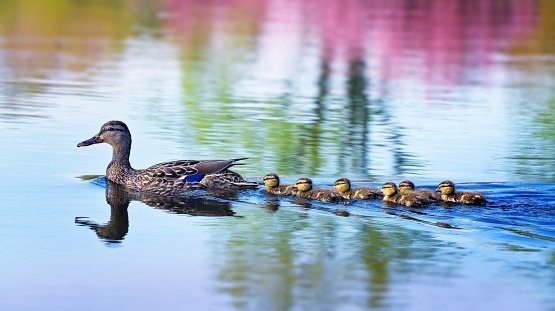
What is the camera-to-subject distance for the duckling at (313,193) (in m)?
10.0

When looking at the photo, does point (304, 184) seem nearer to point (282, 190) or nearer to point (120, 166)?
point (282, 190)

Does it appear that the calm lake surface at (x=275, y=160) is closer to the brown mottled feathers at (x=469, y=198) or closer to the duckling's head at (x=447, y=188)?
the brown mottled feathers at (x=469, y=198)

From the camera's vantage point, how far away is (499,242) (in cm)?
859

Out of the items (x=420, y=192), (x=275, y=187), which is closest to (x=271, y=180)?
(x=275, y=187)

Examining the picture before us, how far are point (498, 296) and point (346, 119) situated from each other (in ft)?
25.0

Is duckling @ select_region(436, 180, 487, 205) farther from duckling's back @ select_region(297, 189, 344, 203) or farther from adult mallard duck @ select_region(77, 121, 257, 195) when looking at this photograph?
adult mallard duck @ select_region(77, 121, 257, 195)

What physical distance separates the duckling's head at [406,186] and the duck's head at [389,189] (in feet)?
0.21

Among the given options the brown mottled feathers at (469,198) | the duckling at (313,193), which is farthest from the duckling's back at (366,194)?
the brown mottled feathers at (469,198)

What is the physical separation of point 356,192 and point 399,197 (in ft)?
1.31

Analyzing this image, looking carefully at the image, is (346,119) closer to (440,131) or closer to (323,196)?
(440,131)

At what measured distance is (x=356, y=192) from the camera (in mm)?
10117

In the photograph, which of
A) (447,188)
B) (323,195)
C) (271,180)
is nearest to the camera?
(447,188)

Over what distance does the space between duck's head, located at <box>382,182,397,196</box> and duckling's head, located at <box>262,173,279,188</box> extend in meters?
0.91

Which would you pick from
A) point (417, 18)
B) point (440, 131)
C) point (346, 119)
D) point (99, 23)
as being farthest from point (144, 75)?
point (417, 18)
